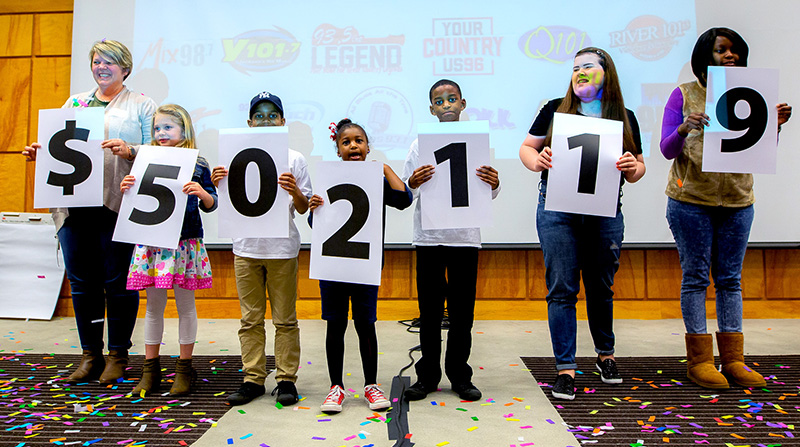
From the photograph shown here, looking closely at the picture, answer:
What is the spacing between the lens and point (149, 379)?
6.23 ft

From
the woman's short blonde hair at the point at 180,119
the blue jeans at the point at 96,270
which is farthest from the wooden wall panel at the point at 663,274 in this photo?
the blue jeans at the point at 96,270

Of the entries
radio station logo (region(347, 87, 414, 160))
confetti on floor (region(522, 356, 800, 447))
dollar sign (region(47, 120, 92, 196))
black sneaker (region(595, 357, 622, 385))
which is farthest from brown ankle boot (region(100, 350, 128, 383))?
radio station logo (region(347, 87, 414, 160))

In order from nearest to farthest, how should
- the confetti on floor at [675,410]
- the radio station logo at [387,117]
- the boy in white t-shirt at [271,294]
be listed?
the confetti on floor at [675,410], the boy in white t-shirt at [271,294], the radio station logo at [387,117]

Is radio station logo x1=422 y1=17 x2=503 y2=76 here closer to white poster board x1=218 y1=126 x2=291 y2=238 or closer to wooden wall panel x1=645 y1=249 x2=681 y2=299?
wooden wall panel x1=645 y1=249 x2=681 y2=299

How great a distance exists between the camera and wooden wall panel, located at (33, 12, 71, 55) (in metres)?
3.87

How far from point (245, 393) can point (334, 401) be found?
1.16 ft

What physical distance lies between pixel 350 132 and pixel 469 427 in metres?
1.08

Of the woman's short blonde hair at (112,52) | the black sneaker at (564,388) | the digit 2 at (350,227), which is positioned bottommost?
the black sneaker at (564,388)

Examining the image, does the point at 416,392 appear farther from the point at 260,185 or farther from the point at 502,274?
the point at 502,274

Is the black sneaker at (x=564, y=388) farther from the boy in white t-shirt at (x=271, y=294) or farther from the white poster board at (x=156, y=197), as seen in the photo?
the white poster board at (x=156, y=197)

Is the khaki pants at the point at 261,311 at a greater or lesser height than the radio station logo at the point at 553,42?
lesser

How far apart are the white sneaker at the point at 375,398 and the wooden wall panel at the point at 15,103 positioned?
12.1 feet

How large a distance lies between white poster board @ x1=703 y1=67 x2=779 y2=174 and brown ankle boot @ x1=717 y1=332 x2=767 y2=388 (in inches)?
25.3

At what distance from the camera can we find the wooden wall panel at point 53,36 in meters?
3.87
